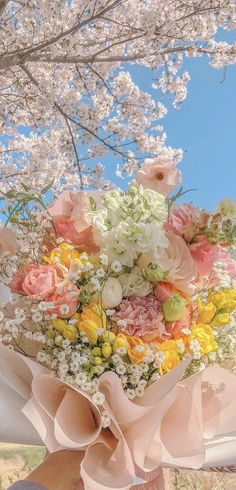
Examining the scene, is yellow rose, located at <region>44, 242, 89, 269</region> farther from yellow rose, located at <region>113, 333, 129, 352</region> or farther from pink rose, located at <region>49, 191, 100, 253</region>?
yellow rose, located at <region>113, 333, 129, 352</region>

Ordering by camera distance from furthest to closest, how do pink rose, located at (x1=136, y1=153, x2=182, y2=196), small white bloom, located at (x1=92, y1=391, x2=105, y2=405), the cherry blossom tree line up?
the cherry blossom tree
pink rose, located at (x1=136, y1=153, x2=182, y2=196)
small white bloom, located at (x1=92, y1=391, x2=105, y2=405)

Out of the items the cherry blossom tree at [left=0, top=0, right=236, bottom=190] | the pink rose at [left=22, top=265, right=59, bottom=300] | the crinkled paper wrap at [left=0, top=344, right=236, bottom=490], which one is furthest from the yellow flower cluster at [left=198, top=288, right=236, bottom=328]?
the cherry blossom tree at [left=0, top=0, right=236, bottom=190]

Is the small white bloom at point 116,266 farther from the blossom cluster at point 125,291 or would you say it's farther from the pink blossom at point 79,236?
the pink blossom at point 79,236

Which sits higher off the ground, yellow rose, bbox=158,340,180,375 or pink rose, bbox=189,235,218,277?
pink rose, bbox=189,235,218,277

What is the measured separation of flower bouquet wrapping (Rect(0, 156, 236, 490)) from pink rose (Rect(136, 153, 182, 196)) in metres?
0.07

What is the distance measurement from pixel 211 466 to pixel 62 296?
47 cm

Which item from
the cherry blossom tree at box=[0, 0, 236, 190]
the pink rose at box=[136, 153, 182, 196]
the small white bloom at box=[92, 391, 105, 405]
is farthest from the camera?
the cherry blossom tree at box=[0, 0, 236, 190]

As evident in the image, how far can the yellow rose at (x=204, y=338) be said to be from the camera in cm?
124

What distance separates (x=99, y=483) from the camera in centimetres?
112

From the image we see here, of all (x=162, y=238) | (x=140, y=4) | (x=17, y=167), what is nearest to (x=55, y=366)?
(x=162, y=238)

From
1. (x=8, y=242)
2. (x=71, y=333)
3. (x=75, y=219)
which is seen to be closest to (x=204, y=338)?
(x=71, y=333)

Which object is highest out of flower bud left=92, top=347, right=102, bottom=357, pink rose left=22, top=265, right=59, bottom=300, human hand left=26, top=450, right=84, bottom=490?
pink rose left=22, top=265, right=59, bottom=300

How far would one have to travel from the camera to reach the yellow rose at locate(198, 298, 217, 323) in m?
1.29

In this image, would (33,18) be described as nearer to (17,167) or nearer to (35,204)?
(17,167)
